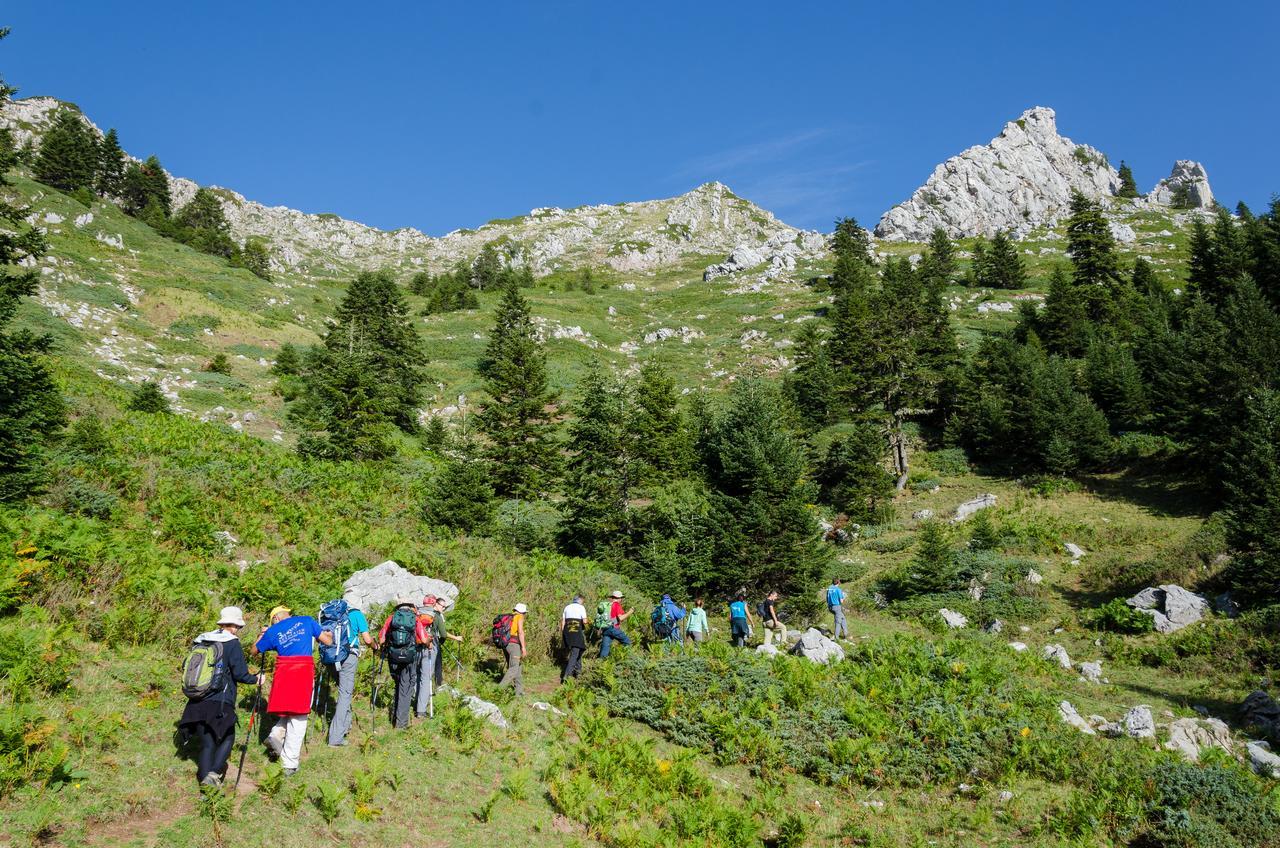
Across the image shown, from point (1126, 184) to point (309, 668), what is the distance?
7259 inches

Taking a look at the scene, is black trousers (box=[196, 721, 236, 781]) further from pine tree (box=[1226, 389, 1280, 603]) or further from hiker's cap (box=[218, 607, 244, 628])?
pine tree (box=[1226, 389, 1280, 603])

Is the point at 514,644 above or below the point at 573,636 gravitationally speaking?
above

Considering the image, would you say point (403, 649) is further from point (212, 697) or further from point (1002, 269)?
point (1002, 269)

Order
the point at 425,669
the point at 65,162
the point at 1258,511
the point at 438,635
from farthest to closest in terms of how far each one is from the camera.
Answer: the point at 65,162 < the point at 1258,511 < the point at 438,635 < the point at 425,669

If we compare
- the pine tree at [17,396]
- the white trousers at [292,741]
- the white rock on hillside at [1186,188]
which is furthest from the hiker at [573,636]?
the white rock on hillside at [1186,188]

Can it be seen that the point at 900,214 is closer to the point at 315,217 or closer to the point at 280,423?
the point at 280,423

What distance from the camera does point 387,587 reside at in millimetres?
14438

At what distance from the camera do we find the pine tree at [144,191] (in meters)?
81.7

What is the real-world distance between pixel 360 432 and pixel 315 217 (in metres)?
172

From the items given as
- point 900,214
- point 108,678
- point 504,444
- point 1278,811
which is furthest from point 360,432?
point 900,214

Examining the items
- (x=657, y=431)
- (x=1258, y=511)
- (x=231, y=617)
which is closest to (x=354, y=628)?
(x=231, y=617)

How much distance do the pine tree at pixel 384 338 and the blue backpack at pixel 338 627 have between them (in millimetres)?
30408

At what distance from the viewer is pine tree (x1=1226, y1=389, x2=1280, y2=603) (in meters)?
Answer: 17.9

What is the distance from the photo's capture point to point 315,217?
174125 millimetres
